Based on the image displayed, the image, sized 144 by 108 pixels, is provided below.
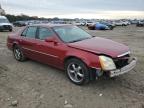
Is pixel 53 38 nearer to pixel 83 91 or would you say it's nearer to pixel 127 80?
pixel 83 91

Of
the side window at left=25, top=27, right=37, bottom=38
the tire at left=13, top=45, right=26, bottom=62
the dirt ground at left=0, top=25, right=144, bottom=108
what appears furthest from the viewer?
the tire at left=13, top=45, right=26, bottom=62

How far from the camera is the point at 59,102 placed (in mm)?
5332

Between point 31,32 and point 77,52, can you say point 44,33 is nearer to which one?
point 31,32

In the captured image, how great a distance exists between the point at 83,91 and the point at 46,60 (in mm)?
1892

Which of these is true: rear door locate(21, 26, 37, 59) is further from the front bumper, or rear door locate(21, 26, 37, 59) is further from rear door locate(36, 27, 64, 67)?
the front bumper

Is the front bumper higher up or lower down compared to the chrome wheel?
higher up

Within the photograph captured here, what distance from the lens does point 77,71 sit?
20.7 feet

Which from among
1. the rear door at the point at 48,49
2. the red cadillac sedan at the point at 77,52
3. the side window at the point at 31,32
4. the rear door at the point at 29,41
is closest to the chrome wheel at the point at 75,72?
the red cadillac sedan at the point at 77,52

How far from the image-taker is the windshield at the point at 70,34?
6.96 meters

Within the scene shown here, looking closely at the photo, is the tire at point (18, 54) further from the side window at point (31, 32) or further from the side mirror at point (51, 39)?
the side mirror at point (51, 39)

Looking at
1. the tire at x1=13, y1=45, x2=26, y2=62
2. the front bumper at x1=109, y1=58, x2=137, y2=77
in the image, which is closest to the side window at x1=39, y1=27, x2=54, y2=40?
the tire at x1=13, y1=45, x2=26, y2=62

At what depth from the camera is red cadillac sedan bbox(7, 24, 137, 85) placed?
5.82 m

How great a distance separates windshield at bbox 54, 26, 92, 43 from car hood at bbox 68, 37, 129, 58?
13.7 inches

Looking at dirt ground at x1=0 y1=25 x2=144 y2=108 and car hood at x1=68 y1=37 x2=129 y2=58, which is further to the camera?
car hood at x1=68 y1=37 x2=129 y2=58
